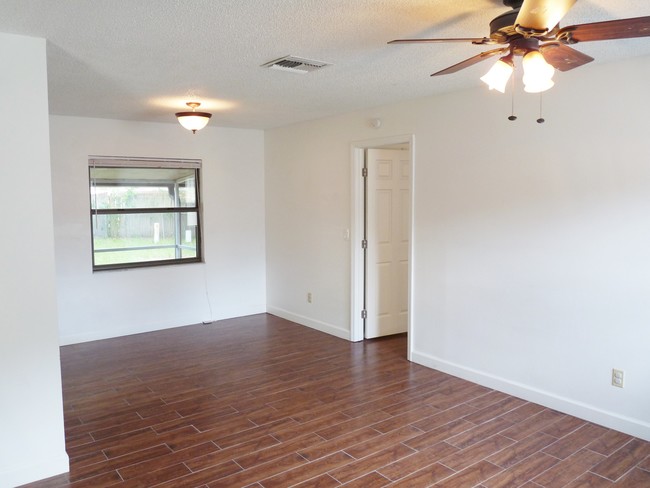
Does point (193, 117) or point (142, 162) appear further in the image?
point (142, 162)

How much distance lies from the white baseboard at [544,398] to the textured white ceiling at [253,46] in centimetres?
227

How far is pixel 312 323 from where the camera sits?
601cm

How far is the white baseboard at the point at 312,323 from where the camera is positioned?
18.3 feet

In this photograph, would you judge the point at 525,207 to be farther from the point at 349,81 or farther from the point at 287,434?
the point at 287,434

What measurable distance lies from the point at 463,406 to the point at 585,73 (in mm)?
2425

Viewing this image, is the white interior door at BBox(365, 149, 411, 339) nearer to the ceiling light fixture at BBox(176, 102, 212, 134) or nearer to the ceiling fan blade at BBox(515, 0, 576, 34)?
the ceiling light fixture at BBox(176, 102, 212, 134)

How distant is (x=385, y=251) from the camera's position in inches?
217

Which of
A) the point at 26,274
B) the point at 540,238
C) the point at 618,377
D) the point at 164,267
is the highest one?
the point at 540,238

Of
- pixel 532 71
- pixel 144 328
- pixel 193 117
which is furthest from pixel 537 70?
pixel 144 328

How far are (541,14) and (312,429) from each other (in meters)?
2.73

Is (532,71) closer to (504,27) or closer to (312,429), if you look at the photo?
(504,27)

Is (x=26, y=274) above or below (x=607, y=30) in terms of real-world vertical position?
below

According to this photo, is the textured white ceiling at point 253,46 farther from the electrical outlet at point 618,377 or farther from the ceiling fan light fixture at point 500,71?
the electrical outlet at point 618,377

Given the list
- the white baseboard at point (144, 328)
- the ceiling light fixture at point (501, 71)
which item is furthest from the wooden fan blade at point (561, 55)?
the white baseboard at point (144, 328)
